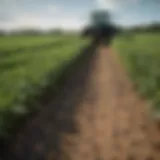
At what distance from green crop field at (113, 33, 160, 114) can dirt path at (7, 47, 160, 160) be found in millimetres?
124

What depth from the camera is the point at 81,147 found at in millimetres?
2588

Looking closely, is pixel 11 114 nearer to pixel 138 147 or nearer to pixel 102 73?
pixel 138 147

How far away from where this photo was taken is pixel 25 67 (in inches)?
162

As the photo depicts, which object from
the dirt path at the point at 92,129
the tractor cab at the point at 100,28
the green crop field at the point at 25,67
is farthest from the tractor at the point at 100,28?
the dirt path at the point at 92,129

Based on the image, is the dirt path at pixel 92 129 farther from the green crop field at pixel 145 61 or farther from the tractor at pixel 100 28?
the tractor at pixel 100 28

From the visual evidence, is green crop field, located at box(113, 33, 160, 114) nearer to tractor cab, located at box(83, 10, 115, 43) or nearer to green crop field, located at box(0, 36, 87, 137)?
tractor cab, located at box(83, 10, 115, 43)

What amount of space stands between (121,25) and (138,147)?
1057 millimetres

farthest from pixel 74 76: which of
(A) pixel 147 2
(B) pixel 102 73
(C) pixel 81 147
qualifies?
(C) pixel 81 147

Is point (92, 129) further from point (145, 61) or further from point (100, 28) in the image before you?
point (145, 61)

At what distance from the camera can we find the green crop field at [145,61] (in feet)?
10.9

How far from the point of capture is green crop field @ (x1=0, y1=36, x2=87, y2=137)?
289cm

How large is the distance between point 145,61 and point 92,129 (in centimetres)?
158

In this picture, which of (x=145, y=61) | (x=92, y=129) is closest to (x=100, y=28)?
(x=92, y=129)

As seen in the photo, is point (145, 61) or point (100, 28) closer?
point (100, 28)
